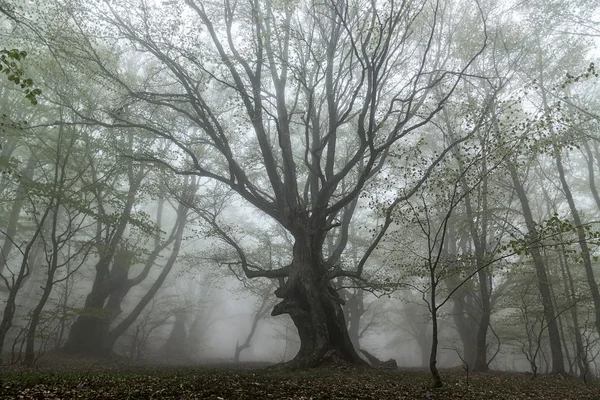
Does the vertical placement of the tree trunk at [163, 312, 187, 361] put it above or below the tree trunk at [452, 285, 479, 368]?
below

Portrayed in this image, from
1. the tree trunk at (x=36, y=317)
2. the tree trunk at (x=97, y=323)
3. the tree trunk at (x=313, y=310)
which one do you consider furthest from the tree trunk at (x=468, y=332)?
the tree trunk at (x=36, y=317)

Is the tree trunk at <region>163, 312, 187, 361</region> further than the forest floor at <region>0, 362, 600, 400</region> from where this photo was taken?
Yes

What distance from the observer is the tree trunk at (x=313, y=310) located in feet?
33.8

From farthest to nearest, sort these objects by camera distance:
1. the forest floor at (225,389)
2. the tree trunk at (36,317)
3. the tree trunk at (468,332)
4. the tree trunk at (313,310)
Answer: the tree trunk at (468,332)
the tree trunk at (36,317)
the tree trunk at (313,310)
the forest floor at (225,389)

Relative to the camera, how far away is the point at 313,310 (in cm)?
1087

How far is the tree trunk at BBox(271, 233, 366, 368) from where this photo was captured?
33.8ft

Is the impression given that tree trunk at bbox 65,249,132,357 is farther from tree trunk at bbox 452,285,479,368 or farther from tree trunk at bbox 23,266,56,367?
tree trunk at bbox 452,285,479,368

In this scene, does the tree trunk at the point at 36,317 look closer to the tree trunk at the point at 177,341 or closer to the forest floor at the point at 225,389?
the forest floor at the point at 225,389

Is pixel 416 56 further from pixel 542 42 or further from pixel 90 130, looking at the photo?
pixel 90 130

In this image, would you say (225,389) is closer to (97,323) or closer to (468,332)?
(97,323)

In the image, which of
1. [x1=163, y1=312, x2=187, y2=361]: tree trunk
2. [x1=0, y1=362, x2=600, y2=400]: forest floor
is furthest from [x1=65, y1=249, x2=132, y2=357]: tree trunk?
[x1=0, y1=362, x2=600, y2=400]: forest floor

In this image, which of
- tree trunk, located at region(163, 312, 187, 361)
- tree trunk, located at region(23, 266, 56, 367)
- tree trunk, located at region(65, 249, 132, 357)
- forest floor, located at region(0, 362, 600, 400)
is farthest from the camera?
tree trunk, located at region(163, 312, 187, 361)

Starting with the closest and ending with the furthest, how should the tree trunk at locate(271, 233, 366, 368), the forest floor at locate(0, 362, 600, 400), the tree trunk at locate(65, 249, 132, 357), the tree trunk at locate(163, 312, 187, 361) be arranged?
the forest floor at locate(0, 362, 600, 400) → the tree trunk at locate(271, 233, 366, 368) → the tree trunk at locate(65, 249, 132, 357) → the tree trunk at locate(163, 312, 187, 361)

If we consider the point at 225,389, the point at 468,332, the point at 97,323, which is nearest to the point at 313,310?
the point at 225,389
